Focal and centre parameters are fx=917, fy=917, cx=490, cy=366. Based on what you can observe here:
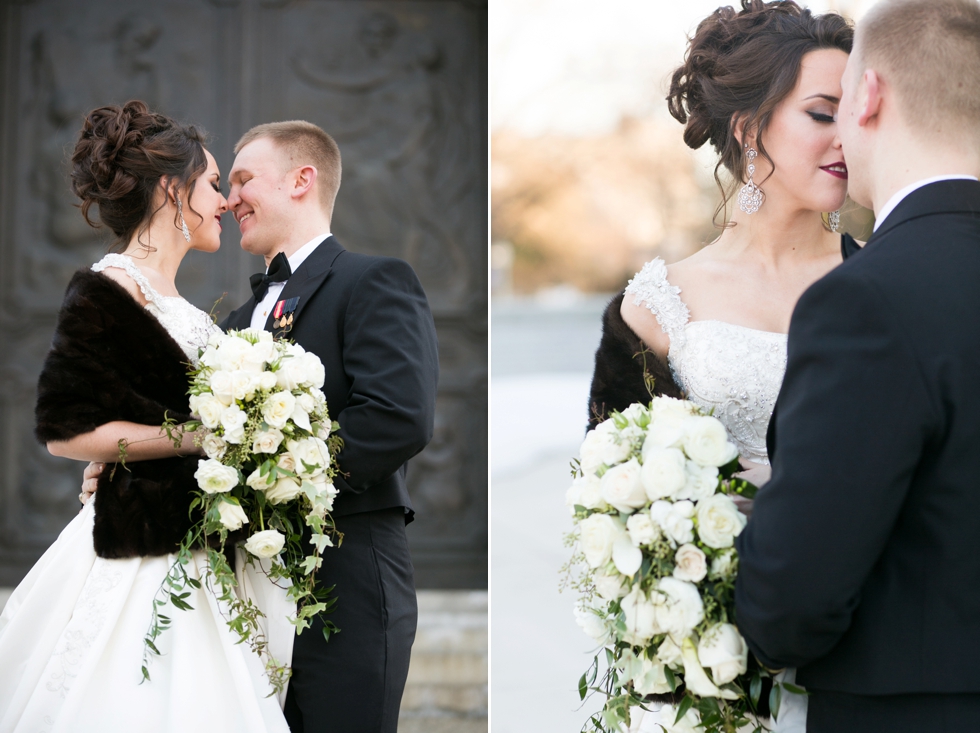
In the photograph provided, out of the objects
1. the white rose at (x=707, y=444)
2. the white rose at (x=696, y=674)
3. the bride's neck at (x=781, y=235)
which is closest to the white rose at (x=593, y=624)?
the white rose at (x=696, y=674)

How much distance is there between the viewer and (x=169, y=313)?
277 cm

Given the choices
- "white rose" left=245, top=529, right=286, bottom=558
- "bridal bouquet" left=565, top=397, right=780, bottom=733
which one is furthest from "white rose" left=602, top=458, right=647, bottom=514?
"white rose" left=245, top=529, right=286, bottom=558

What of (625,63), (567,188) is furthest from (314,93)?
(567,188)

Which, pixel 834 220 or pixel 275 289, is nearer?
pixel 834 220

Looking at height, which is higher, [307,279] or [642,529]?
[307,279]

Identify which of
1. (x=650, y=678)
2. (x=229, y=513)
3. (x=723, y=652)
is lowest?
(x=650, y=678)

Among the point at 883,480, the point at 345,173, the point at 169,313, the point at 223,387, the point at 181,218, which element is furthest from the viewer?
the point at 345,173

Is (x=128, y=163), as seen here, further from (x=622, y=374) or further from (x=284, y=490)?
(x=622, y=374)

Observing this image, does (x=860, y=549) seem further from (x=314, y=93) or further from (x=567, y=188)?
(x=567, y=188)

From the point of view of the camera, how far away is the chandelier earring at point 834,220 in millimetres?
2723

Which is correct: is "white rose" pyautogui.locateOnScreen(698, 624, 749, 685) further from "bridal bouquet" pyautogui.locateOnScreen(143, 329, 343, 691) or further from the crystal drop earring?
the crystal drop earring

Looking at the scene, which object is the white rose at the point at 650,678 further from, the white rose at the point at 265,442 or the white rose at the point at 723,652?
the white rose at the point at 265,442

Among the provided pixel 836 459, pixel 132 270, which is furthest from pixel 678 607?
pixel 132 270

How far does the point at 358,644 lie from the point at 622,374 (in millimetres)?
1109
